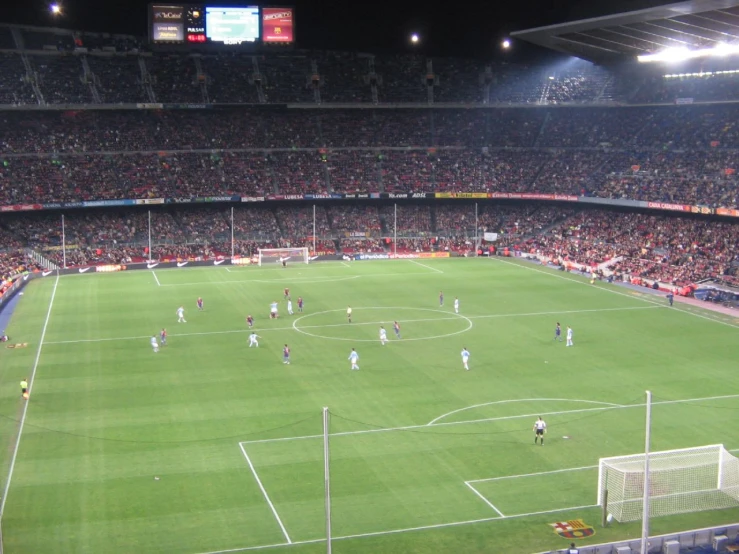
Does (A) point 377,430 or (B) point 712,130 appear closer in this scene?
(A) point 377,430

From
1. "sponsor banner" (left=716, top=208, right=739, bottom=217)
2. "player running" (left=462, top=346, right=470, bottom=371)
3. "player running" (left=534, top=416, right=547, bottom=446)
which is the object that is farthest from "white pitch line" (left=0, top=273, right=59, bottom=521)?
"sponsor banner" (left=716, top=208, right=739, bottom=217)

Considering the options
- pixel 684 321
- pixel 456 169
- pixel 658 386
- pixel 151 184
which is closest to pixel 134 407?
pixel 658 386

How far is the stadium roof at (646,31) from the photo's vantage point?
5550 cm

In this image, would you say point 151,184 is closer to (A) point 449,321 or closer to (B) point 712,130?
(A) point 449,321

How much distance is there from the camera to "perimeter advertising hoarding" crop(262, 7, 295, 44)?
76125mm

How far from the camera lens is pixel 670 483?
26172 mm

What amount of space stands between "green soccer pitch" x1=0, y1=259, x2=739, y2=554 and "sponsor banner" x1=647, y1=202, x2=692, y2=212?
16.6 m

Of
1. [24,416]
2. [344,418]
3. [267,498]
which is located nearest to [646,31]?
[344,418]

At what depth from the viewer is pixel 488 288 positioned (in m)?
66.1

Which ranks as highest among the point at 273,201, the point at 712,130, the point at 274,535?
the point at 712,130

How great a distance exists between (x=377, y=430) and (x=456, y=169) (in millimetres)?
63999

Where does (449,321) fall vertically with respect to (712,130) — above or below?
below

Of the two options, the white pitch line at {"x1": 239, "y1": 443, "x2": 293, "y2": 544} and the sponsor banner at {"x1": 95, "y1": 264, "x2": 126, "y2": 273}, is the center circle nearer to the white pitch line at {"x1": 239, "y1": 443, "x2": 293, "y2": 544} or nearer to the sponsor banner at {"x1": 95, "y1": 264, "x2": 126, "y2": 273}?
the white pitch line at {"x1": 239, "y1": 443, "x2": 293, "y2": 544}

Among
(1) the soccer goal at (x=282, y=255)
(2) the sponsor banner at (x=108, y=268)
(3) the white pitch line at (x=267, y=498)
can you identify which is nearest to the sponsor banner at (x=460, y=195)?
(1) the soccer goal at (x=282, y=255)
